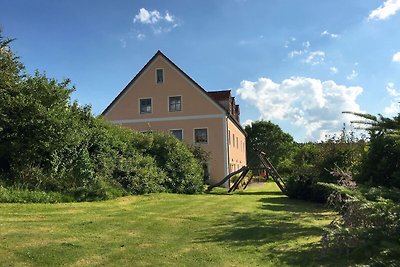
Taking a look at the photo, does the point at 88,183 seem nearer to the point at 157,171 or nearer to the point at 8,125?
the point at 8,125

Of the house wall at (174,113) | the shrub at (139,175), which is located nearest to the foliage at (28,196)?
the shrub at (139,175)

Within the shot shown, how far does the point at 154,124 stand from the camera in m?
37.8

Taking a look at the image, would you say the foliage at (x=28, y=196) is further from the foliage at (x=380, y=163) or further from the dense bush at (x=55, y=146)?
the foliage at (x=380, y=163)

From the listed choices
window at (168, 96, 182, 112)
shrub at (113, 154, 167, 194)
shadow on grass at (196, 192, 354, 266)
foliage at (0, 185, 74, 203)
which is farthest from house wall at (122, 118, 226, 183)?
shadow on grass at (196, 192, 354, 266)

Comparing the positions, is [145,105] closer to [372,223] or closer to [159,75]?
[159,75]

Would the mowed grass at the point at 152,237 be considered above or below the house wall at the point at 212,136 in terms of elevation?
below

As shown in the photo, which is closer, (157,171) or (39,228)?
(39,228)

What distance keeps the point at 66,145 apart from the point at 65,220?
19.0 ft

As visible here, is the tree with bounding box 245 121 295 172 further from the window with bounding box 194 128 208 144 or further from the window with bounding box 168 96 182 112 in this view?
the window with bounding box 168 96 182 112

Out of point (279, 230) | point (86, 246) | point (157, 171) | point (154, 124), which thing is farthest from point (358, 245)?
point (154, 124)

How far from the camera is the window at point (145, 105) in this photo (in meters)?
38.0

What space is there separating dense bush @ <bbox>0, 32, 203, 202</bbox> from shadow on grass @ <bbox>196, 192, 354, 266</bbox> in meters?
6.42

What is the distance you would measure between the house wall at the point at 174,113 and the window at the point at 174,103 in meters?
0.29

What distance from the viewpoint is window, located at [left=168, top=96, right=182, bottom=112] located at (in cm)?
3753
